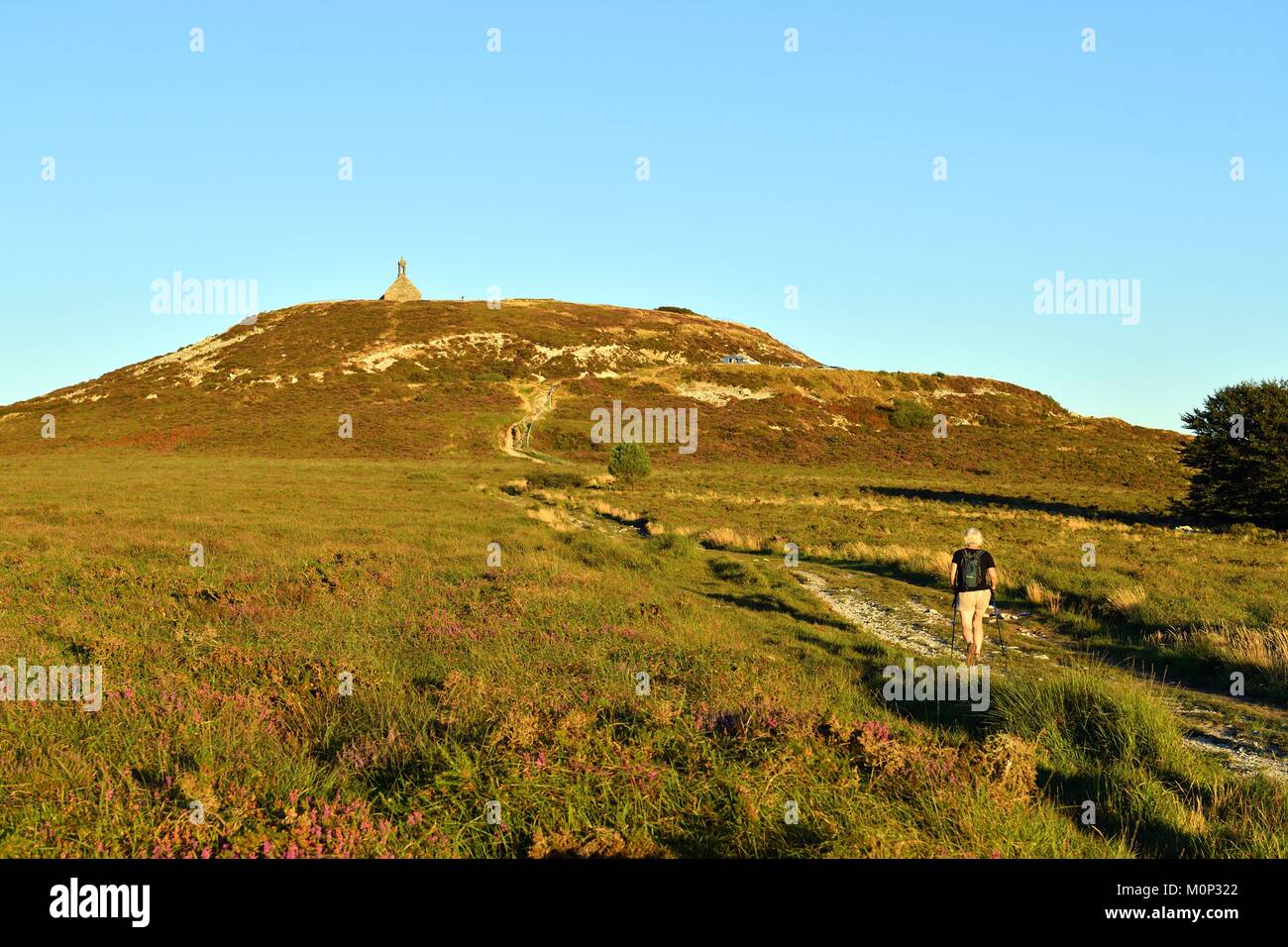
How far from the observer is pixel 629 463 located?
43.6 meters

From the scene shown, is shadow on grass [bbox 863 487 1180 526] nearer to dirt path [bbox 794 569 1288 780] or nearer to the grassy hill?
the grassy hill

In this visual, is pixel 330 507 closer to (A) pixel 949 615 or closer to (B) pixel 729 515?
(B) pixel 729 515

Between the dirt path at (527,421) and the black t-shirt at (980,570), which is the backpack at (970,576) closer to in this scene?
the black t-shirt at (980,570)

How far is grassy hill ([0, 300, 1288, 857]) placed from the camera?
4551mm

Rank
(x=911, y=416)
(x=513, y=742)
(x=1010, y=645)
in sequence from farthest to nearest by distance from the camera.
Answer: (x=911, y=416) → (x=1010, y=645) → (x=513, y=742)

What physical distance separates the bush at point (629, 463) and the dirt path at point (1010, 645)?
25289 mm

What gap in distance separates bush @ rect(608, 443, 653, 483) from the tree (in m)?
26.7

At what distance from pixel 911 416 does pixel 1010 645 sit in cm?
6800

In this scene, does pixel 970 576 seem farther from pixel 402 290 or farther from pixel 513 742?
pixel 402 290

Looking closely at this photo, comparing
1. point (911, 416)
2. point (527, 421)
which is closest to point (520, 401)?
point (527, 421)

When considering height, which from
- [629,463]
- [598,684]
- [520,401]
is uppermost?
[520,401]

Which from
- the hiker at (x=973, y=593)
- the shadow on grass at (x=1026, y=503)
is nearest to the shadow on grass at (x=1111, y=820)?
the hiker at (x=973, y=593)

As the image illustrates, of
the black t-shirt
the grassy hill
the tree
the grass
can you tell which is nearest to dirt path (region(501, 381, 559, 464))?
the grassy hill

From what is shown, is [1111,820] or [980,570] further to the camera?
[980,570]
